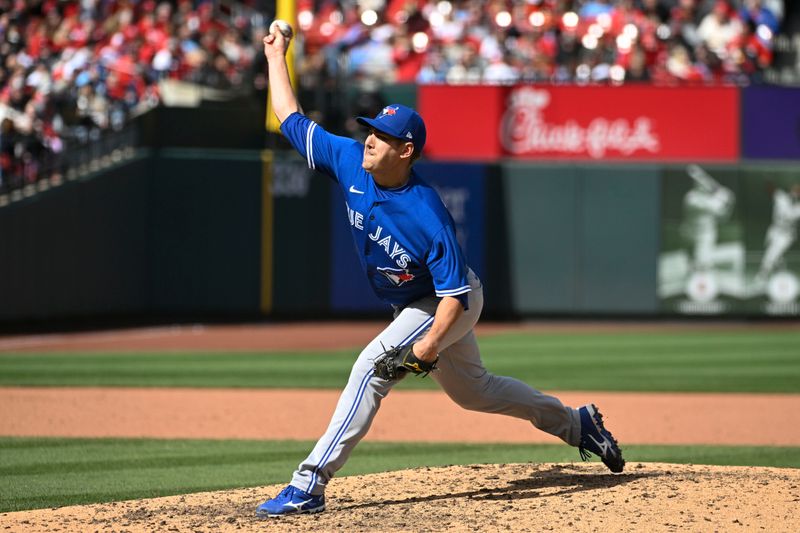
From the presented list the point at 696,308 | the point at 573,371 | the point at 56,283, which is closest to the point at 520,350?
the point at 573,371

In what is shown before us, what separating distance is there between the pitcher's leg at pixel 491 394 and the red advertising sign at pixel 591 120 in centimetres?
1299

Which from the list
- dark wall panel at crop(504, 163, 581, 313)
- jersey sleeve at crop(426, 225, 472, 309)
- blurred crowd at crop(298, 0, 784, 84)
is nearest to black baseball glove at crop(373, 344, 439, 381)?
jersey sleeve at crop(426, 225, 472, 309)

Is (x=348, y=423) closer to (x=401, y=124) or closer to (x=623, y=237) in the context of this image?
(x=401, y=124)

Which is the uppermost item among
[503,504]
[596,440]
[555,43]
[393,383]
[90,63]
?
[555,43]

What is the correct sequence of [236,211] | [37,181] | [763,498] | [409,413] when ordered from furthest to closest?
[236,211], [37,181], [409,413], [763,498]

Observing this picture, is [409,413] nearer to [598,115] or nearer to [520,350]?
[520,350]

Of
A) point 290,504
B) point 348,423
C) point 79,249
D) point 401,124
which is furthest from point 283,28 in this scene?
point 79,249

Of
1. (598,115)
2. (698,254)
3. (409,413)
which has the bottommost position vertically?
(409,413)

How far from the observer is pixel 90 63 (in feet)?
60.8

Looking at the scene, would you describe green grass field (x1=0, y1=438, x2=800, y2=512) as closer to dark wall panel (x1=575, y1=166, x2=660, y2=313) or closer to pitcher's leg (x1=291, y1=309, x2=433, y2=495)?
pitcher's leg (x1=291, y1=309, x2=433, y2=495)

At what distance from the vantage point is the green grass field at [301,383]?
691 cm

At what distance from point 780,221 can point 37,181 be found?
34.8ft

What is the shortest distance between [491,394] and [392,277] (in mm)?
819

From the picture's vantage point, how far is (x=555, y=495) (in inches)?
231
